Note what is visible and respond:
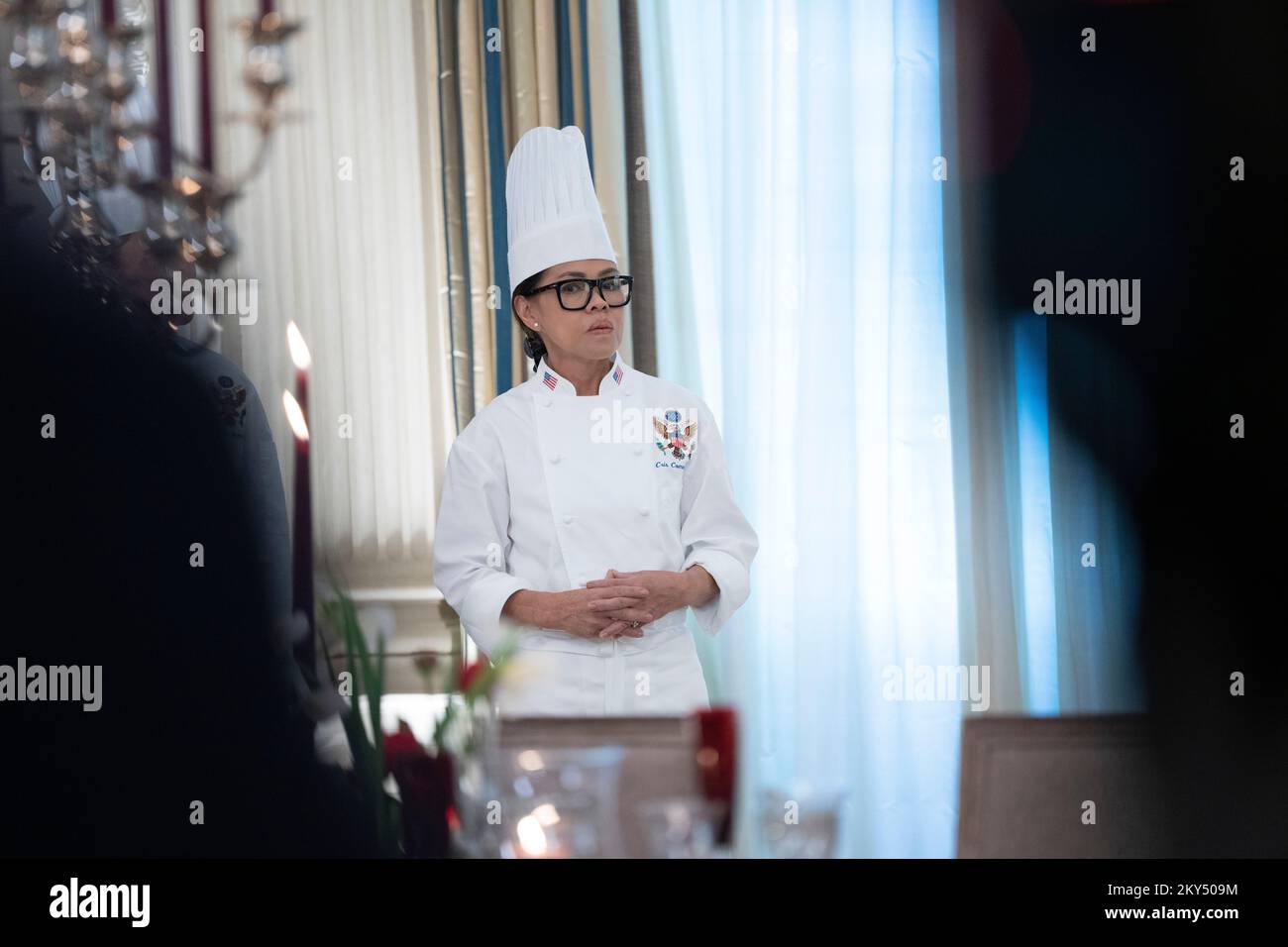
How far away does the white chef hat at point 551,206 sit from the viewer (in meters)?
1.81

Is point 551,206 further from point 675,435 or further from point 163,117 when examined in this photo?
point 163,117

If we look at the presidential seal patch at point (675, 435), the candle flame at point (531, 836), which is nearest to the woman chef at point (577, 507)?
the presidential seal patch at point (675, 435)

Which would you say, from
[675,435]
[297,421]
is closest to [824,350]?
[675,435]

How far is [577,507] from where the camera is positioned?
1.83 m

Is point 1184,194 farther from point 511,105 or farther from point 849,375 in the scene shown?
point 511,105

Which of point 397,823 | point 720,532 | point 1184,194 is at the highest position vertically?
point 1184,194

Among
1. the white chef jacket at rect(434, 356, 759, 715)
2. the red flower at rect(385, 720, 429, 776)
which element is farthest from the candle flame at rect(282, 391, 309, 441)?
the red flower at rect(385, 720, 429, 776)

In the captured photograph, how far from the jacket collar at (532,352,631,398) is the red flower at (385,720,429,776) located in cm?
68

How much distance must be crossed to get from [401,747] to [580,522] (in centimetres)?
54

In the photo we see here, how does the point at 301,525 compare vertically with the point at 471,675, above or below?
above

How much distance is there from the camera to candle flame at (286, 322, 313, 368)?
6.15 ft

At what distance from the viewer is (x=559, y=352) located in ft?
6.07

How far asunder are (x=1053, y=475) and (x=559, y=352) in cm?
96
